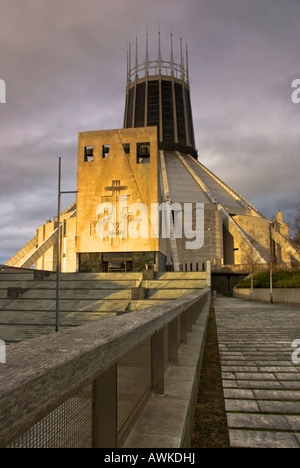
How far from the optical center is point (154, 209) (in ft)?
129

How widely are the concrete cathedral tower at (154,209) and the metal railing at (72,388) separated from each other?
3167 centimetres

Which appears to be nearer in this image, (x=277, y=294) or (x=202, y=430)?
(x=202, y=430)

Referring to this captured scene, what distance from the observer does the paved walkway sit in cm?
351

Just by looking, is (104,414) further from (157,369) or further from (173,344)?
(173,344)

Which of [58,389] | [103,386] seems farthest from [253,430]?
[58,389]

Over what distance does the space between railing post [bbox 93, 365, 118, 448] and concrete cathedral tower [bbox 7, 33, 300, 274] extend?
3202cm

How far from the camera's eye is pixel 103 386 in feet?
6.74

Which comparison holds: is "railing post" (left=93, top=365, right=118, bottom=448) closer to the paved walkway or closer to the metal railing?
the metal railing

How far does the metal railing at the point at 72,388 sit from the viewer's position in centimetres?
112

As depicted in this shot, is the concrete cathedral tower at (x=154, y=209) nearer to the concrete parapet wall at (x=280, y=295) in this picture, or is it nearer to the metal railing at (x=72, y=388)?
the concrete parapet wall at (x=280, y=295)

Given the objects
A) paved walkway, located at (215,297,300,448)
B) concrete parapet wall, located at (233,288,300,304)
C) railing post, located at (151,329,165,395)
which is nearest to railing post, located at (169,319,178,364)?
paved walkway, located at (215,297,300,448)

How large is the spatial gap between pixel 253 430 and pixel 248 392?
1438mm

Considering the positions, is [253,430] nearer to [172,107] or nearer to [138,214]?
[138,214]

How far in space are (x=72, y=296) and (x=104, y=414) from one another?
77.9ft
